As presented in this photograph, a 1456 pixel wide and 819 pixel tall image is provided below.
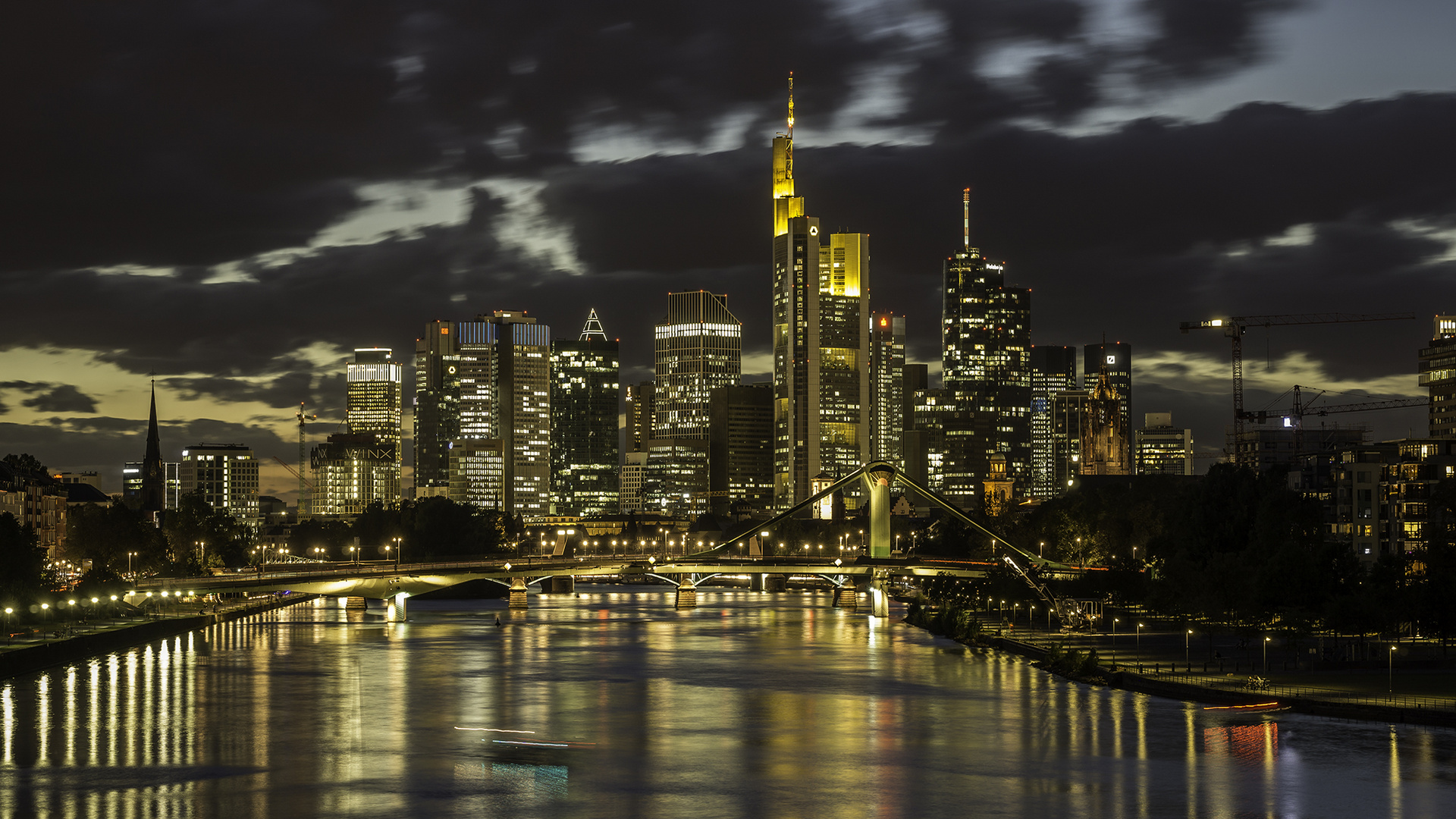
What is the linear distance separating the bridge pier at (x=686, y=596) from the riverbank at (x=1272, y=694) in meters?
87.5

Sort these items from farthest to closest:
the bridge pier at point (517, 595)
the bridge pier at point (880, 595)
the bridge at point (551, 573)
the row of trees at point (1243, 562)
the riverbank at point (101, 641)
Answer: the bridge pier at point (517, 595) → the bridge pier at point (880, 595) → the bridge at point (551, 573) → the riverbank at point (101, 641) → the row of trees at point (1243, 562)

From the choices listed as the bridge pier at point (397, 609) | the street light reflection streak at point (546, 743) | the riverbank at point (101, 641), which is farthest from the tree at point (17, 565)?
the street light reflection streak at point (546, 743)

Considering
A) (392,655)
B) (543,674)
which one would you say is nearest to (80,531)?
(392,655)

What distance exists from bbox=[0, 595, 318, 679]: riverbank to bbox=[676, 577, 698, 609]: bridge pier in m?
46.9

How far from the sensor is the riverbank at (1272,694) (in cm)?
5925

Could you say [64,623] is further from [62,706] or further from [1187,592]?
[1187,592]

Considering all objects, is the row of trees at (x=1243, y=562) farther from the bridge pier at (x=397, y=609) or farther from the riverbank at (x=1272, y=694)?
the bridge pier at (x=397, y=609)

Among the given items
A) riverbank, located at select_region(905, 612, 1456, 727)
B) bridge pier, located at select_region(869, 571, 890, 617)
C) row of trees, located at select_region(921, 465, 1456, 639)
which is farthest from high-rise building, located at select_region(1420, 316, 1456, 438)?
riverbank, located at select_region(905, 612, 1456, 727)

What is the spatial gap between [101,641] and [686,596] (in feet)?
285

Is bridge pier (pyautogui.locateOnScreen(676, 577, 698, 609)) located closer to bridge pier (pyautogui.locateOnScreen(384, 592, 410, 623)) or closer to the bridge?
the bridge

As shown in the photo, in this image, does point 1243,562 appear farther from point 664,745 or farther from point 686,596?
point 686,596

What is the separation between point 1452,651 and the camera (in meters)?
80.9

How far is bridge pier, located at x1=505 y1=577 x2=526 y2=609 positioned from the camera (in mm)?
162750

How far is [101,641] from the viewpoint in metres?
102
